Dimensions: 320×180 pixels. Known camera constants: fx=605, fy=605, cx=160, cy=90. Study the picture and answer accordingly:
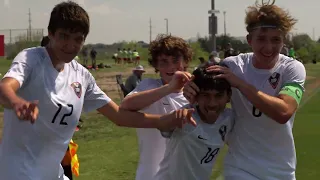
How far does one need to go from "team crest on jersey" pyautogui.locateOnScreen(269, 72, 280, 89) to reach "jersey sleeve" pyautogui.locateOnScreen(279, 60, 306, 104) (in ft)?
0.17

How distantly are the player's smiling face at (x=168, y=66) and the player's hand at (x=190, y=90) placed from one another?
0.45 m

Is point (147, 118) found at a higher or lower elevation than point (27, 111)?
lower

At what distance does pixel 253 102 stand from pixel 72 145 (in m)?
3.73

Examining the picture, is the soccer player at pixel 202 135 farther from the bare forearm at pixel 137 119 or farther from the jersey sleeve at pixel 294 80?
the jersey sleeve at pixel 294 80

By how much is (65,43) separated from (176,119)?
3.06ft

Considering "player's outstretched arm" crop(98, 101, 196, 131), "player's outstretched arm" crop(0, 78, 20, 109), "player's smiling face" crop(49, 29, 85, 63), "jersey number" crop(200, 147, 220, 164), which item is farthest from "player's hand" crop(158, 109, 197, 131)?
"player's outstretched arm" crop(0, 78, 20, 109)

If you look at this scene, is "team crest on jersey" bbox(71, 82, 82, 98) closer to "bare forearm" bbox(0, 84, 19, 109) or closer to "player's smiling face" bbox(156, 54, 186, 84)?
"bare forearm" bbox(0, 84, 19, 109)

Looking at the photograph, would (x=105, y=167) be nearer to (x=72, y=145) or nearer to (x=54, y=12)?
(x=72, y=145)

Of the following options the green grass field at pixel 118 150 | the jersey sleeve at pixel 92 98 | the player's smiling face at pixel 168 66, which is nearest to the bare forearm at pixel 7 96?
the jersey sleeve at pixel 92 98

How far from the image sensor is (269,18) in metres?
4.45

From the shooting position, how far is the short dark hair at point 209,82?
13.8 feet

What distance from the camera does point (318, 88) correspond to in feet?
104

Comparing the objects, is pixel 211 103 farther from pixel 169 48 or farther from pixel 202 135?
pixel 169 48

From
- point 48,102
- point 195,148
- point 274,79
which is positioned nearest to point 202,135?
point 195,148
